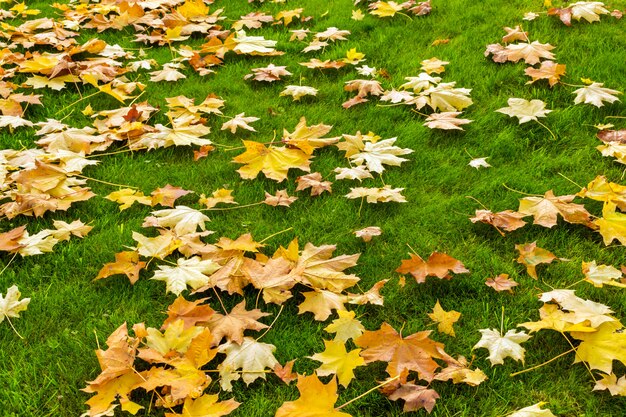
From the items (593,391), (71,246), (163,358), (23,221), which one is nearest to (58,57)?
(23,221)

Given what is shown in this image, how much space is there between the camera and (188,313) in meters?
2.12

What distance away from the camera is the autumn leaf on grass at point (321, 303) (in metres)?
2.14

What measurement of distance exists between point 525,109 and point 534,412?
203 cm

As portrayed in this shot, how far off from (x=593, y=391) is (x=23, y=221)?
254cm

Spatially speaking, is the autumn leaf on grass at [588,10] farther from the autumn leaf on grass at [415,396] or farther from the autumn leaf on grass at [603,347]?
the autumn leaf on grass at [415,396]

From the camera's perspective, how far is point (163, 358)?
193 cm

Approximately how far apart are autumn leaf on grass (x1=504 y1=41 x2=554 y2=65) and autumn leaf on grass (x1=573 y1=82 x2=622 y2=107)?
19.0 inches

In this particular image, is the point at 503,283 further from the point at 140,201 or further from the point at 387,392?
the point at 140,201

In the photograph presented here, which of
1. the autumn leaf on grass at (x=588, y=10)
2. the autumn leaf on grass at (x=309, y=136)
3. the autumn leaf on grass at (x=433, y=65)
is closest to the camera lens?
the autumn leaf on grass at (x=309, y=136)

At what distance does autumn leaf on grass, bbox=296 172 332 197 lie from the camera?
2842 mm

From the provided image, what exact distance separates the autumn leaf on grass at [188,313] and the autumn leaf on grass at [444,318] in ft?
2.78

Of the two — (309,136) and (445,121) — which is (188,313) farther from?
(445,121)

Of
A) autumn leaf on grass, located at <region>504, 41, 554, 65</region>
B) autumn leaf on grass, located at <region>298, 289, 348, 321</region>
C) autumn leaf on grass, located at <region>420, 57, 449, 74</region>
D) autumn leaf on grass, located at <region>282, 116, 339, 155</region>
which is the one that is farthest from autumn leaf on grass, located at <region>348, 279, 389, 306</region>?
autumn leaf on grass, located at <region>504, 41, 554, 65</region>

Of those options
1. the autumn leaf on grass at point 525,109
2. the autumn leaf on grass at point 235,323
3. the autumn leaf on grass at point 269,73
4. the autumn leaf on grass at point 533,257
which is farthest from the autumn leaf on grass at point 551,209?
the autumn leaf on grass at point 269,73
